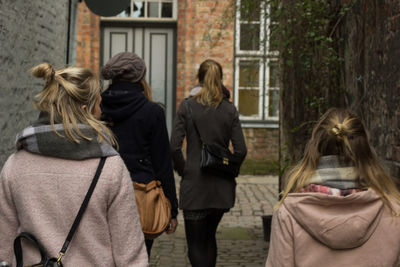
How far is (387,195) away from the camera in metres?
2.89

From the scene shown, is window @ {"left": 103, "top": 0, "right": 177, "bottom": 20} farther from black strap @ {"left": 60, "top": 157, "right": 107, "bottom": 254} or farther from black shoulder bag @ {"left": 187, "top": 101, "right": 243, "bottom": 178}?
black strap @ {"left": 60, "top": 157, "right": 107, "bottom": 254}

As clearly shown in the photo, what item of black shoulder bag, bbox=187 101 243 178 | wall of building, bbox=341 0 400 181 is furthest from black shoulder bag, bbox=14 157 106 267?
black shoulder bag, bbox=187 101 243 178

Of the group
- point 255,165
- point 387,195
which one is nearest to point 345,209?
point 387,195

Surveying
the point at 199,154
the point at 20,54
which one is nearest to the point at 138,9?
the point at 20,54

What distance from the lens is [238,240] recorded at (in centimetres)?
800

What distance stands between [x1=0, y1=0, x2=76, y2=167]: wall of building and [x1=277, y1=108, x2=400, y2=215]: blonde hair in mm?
3337

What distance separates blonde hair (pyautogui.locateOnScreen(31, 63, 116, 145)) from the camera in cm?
291

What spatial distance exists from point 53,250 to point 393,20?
2.98 m

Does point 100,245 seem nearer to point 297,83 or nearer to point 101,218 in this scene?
point 101,218

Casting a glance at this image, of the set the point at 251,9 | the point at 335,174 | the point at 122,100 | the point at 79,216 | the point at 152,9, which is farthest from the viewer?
the point at 152,9

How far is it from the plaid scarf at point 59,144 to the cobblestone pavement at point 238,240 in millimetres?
4037

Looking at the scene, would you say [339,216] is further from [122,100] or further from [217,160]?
[217,160]

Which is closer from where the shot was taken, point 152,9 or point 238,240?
point 238,240

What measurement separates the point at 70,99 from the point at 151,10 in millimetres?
10911
